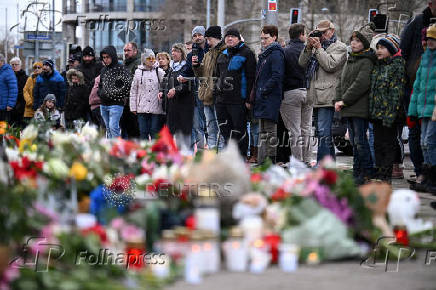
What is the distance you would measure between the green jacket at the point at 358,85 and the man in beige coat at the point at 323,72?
2.48ft

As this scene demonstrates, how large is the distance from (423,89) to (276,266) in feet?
15.1

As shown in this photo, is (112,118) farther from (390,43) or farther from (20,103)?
(390,43)

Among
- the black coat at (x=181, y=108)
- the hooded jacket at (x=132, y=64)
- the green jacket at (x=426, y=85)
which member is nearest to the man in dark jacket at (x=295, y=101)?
the black coat at (x=181, y=108)

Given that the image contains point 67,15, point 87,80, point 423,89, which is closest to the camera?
point 423,89

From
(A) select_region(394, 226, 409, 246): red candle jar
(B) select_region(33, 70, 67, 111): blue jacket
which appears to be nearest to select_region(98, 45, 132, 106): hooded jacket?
(B) select_region(33, 70, 67, 111): blue jacket

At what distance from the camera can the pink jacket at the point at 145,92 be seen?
14977 mm

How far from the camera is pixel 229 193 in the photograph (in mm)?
6555

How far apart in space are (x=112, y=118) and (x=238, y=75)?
3.42 metres

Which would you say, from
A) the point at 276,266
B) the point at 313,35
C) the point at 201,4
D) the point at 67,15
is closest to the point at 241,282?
the point at 276,266

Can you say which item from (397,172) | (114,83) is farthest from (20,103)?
(397,172)

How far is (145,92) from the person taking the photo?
15.0 m

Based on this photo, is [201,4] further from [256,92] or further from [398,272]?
[398,272]

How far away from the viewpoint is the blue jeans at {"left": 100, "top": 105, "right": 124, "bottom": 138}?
15305 mm

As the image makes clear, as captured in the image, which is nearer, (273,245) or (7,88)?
(273,245)
